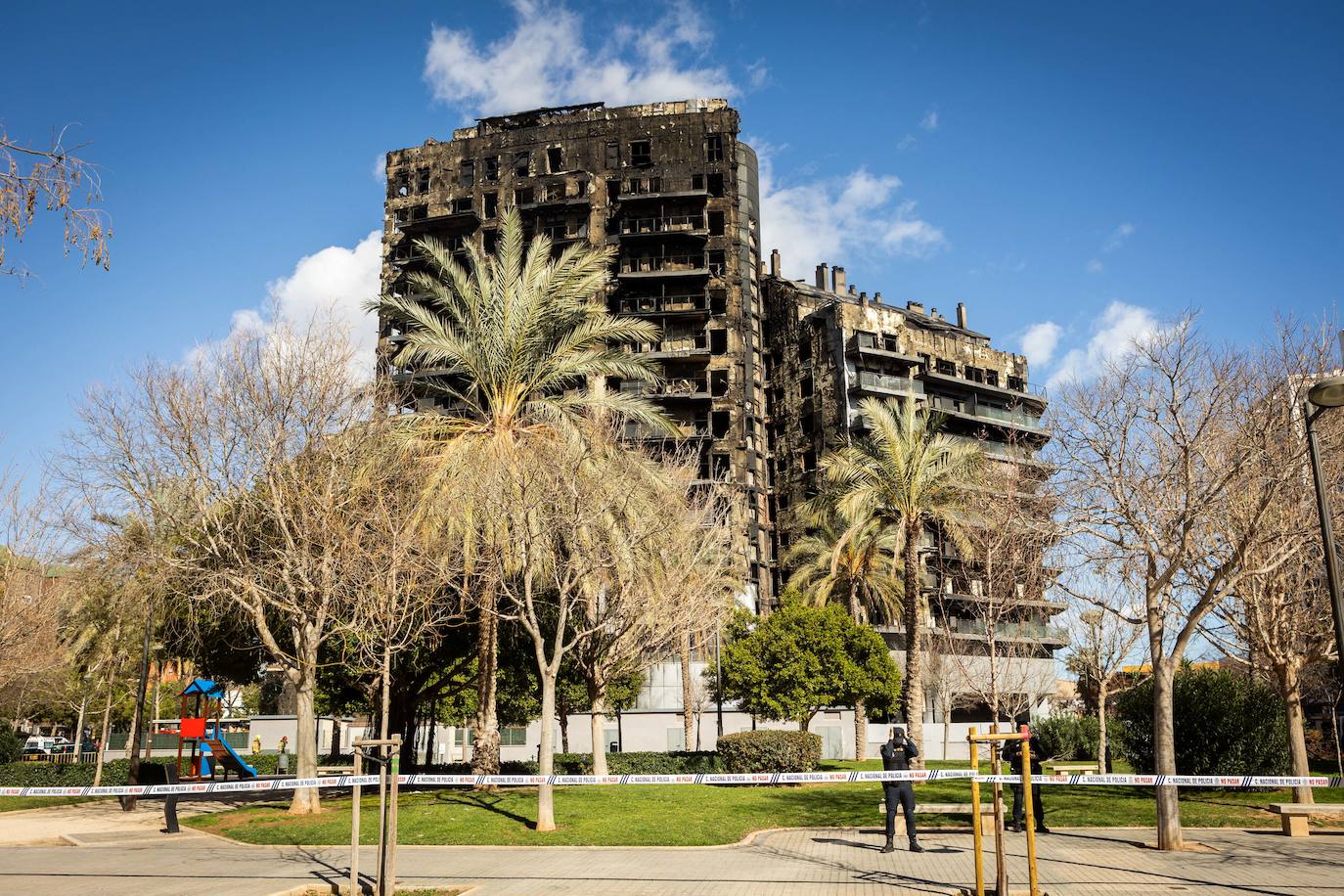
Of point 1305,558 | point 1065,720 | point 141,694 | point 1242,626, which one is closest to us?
point 1305,558

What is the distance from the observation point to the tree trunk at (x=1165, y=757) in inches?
561

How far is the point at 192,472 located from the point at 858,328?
6324cm

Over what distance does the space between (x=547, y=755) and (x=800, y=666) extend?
23707mm

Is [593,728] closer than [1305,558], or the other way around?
[1305,558]

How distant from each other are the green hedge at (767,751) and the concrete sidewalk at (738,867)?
9.68m

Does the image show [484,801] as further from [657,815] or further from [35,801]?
[35,801]

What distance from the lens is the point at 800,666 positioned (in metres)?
39.4

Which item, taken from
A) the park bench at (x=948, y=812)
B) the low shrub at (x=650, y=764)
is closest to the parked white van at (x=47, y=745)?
the low shrub at (x=650, y=764)

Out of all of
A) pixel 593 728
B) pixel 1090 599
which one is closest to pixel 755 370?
pixel 593 728

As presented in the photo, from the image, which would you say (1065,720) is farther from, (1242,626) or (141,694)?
(141,694)

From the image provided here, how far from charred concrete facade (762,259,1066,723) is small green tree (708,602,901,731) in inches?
1179

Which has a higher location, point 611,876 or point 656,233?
point 656,233

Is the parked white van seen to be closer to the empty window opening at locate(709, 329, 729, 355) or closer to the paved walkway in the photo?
the empty window opening at locate(709, 329, 729, 355)

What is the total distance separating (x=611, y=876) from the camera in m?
12.4
